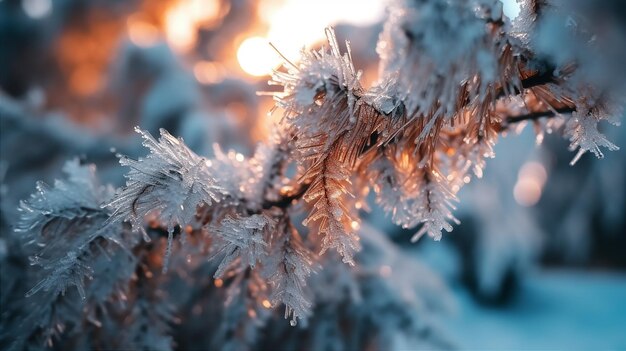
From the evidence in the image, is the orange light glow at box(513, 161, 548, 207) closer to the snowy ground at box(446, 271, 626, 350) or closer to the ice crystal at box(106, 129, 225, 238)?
the snowy ground at box(446, 271, 626, 350)

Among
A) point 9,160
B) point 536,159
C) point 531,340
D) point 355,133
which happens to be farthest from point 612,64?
point 536,159

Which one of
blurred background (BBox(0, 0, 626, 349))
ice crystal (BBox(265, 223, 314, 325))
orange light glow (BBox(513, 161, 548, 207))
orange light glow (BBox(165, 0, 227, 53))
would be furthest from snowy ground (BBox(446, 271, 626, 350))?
orange light glow (BBox(165, 0, 227, 53))

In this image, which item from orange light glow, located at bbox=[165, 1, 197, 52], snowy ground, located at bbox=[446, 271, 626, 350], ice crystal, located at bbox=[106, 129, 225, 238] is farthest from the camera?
orange light glow, located at bbox=[165, 1, 197, 52]

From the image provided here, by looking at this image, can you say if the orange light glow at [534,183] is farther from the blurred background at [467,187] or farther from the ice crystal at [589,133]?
the ice crystal at [589,133]

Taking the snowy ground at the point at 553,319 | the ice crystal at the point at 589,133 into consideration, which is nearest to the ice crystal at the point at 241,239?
the ice crystal at the point at 589,133

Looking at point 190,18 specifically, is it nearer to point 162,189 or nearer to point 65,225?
point 65,225

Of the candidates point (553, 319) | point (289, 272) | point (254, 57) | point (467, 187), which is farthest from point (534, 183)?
point (289, 272)

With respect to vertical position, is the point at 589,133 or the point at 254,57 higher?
the point at 254,57
